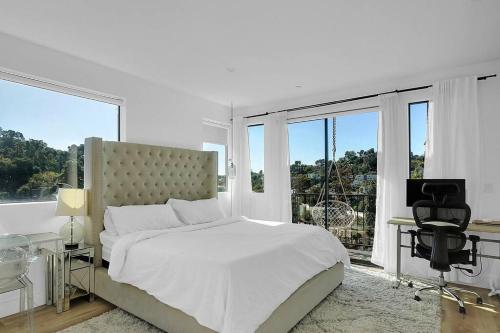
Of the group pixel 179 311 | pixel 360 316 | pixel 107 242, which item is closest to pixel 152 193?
pixel 107 242

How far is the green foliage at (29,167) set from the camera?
284 cm

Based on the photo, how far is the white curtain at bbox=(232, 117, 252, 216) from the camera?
5.49 metres

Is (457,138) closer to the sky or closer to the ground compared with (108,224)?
closer to the sky

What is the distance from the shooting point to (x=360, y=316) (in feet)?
8.69

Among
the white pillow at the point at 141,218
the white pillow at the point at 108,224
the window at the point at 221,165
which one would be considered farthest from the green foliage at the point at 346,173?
the white pillow at the point at 108,224

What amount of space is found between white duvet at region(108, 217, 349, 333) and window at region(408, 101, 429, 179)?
5.96 ft

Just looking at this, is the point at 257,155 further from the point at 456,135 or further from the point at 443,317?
the point at 443,317

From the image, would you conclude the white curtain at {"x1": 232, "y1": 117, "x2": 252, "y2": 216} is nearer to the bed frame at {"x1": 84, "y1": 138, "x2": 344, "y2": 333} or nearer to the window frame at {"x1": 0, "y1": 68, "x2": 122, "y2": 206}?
the bed frame at {"x1": 84, "y1": 138, "x2": 344, "y2": 333}

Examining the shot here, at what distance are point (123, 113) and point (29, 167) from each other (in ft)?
4.12

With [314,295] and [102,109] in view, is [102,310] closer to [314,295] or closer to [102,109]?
[314,295]

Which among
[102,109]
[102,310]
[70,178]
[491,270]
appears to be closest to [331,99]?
[491,270]

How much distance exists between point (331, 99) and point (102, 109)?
3369mm

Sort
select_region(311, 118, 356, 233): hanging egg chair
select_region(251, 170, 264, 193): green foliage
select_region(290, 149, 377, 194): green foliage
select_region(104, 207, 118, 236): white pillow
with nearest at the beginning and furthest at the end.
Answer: select_region(104, 207, 118, 236): white pillow
select_region(290, 149, 377, 194): green foliage
select_region(311, 118, 356, 233): hanging egg chair
select_region(251, 170, 264, 193): green foliage

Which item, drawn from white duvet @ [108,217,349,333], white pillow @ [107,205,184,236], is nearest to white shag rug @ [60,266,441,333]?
white duvet @ [108,217,349,333]
